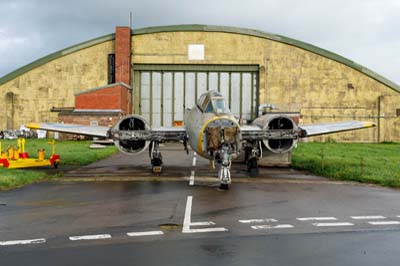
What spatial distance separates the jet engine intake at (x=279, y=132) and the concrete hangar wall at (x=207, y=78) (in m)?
32.2

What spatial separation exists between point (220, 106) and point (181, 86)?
36.0 meters

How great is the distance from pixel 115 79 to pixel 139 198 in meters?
40.5

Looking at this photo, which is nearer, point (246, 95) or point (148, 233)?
point (148, 233)

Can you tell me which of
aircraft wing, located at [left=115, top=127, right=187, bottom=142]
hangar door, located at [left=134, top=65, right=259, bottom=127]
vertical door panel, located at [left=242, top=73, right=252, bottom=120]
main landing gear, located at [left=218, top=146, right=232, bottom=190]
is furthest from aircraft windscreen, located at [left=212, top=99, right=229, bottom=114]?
vertical door panel, located at [left=242, top=73, right=252, bottom=120]

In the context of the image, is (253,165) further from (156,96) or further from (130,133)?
(156,96)

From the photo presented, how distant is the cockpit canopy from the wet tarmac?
8.91 ft

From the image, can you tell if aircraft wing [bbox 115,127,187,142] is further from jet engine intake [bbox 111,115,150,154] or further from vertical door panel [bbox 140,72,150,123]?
vertical door panel [bbox 140,72,150,123]

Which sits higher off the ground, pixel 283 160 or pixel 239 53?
pixel 239 53

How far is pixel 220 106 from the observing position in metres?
17.5

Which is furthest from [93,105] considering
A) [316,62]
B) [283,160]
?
[283,160]

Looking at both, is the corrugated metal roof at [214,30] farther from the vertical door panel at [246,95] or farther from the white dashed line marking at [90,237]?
the white dashed line marking at [90,237]

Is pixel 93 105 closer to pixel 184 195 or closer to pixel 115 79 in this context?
pixel 115 79

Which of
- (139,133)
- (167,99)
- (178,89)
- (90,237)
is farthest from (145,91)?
(90,237)

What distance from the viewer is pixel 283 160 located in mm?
24625
